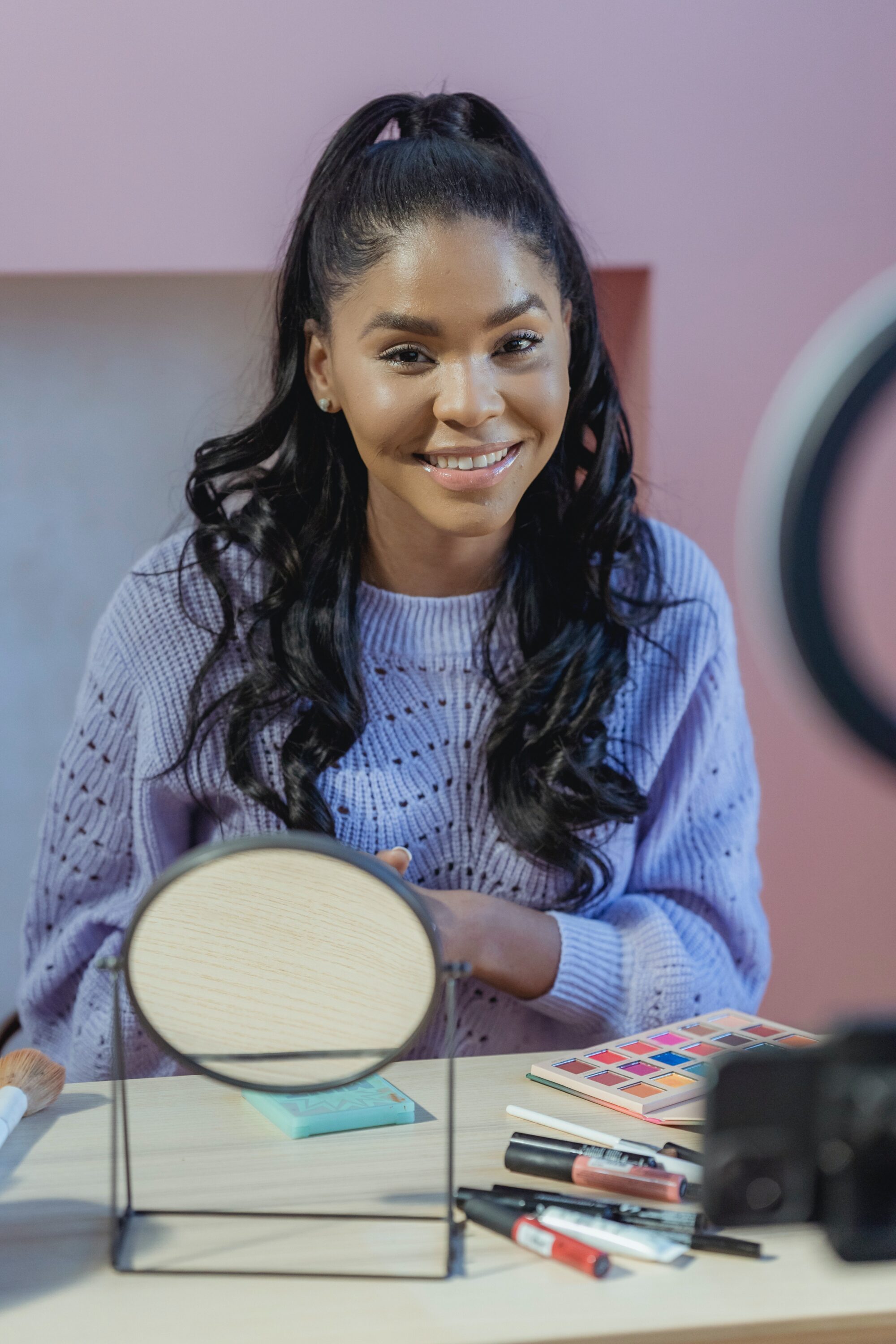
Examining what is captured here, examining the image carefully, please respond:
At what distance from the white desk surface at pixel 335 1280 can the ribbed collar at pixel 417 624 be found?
0.49 m

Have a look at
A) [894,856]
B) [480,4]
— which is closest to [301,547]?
[480,4]

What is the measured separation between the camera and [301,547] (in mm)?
1143

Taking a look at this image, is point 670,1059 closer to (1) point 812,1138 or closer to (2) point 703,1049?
(2) point 703,1049

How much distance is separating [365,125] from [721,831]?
68 centimetres

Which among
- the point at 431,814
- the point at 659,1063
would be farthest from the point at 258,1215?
the point at 431,814

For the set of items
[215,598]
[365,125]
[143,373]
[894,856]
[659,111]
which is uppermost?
[659,111]

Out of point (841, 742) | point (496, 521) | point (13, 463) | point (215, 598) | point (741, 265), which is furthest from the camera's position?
point (13, 463)

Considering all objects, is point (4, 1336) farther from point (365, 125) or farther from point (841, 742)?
point (365, 125)

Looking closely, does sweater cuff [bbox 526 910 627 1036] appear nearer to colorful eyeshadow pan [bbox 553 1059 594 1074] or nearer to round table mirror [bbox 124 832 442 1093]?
colorful eyeshadow pan [bbox 553 1059 594 1074]

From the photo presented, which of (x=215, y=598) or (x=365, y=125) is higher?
(x=365, y=125)

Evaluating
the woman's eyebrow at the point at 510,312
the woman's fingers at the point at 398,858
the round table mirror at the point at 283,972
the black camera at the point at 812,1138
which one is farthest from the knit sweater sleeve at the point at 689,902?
the black camera at the point at 812,1138

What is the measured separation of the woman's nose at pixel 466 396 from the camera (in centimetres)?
95

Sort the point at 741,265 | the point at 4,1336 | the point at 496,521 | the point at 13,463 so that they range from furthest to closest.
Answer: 1. the point at 13,463
2. the point at 741,265
3. the point at 496,521
4. the point at 4,1336

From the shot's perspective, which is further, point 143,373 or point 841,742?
point 143,373
